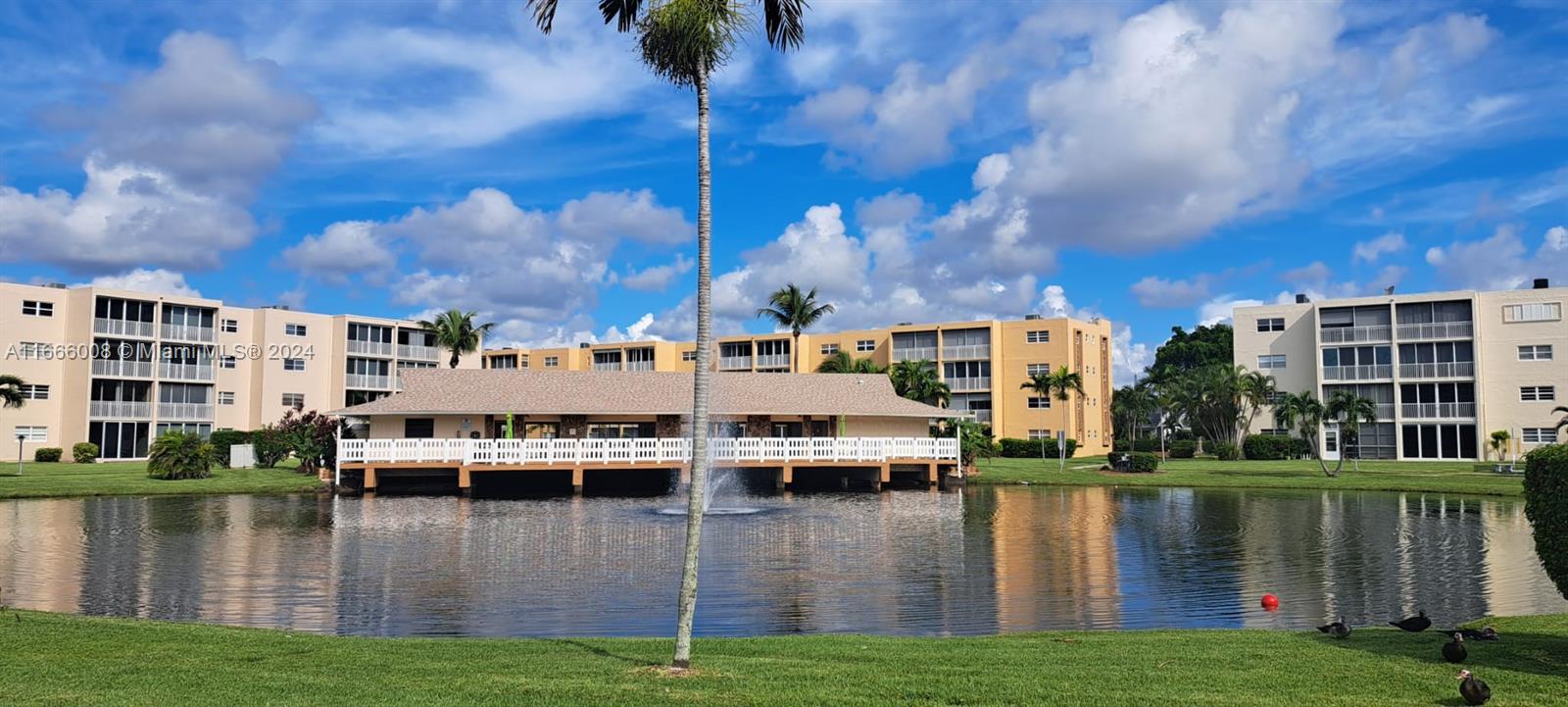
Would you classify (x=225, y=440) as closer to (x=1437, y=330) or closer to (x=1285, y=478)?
(x=1285, y=478)

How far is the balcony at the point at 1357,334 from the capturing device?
215 ft

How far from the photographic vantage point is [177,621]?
534 inches

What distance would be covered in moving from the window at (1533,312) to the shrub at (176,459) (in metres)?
68.6

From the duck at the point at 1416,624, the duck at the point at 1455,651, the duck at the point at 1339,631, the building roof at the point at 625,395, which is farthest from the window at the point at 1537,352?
the duck at the point at 1455,651

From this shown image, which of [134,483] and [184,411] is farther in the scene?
[184,411]

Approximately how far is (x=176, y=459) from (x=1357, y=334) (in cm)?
6481

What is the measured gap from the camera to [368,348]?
7625 centimetres

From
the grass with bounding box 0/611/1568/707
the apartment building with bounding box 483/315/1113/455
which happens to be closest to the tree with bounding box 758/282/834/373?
the apartment building with bounding box 483/315/1113/455

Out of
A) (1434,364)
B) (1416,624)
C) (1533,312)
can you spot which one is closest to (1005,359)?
(1434,364)

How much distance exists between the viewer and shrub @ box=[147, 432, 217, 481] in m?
41.9

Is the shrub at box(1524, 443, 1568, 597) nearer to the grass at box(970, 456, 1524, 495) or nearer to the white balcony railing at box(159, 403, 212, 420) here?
the grass at box(970, 456, 1524, 495)

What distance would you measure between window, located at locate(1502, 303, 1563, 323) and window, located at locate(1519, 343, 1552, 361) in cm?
157

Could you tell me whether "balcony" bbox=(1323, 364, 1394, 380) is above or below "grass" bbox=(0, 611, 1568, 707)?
above

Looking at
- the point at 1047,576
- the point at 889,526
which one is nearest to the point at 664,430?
the point at 889,526
